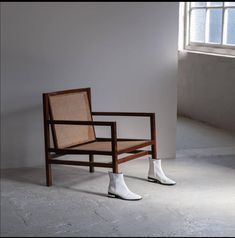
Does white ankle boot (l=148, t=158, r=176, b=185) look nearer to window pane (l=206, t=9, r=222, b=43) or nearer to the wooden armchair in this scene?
the wooden armchair

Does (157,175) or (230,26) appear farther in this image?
(230,26)

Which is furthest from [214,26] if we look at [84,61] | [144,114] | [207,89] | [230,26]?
[144,114]

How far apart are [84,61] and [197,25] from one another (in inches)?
91.7

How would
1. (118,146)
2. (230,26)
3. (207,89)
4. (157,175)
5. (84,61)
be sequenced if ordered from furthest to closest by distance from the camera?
(207,89), (230,26), (84,61), (157,175), (118,146)

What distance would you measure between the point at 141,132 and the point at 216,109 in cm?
145

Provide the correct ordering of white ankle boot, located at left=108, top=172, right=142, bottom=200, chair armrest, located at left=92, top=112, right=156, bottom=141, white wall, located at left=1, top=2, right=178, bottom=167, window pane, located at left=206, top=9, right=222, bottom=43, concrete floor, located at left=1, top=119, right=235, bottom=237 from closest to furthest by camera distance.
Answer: concrete floor, located at left=1, top=119, right=235, bottom=237
white ankle boot, located at left=108, top=172, right=142, bottom=200
chair armrest, located at left=92, top=112, right=156, bottom=141
white wall, located at left=1, top=2, right=178, bottom=167
window pane, located at left=206, top=9, right=222, bottom=43

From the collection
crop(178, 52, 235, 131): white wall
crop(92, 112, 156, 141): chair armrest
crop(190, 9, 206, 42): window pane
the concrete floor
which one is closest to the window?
crop(190, 9, 206, 42): window pane

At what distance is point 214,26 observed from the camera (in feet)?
17.0

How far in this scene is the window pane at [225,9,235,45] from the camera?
4841 mm

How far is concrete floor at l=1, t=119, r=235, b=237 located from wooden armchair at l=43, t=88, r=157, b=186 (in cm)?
18

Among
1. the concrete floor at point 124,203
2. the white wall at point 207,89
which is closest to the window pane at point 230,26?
the white wall at point 207,89

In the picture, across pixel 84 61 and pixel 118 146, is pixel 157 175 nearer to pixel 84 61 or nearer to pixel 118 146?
pixel 118 146

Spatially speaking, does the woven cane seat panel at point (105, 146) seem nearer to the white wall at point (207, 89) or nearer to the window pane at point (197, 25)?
the white wall at point (207, 89)

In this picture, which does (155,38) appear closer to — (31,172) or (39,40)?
(39,40)
